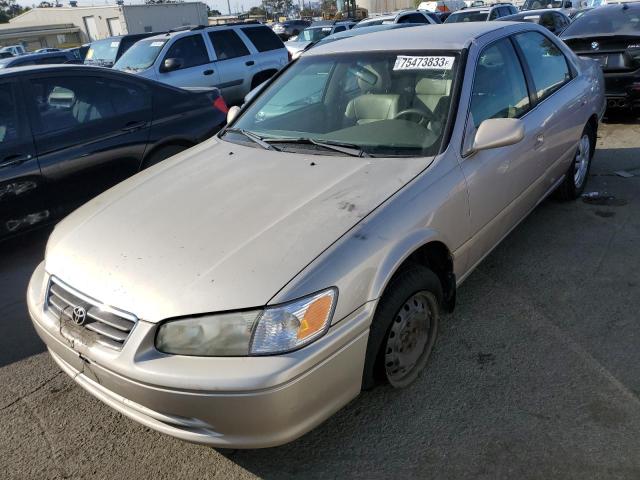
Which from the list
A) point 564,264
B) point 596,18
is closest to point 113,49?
point 596,18

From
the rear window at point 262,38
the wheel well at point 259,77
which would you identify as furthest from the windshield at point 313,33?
the wheel well at point 259,77

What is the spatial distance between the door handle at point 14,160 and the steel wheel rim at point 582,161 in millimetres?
4545

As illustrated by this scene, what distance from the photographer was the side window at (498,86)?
312 centimetres

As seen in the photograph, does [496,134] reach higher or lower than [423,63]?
lower

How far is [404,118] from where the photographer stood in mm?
3057

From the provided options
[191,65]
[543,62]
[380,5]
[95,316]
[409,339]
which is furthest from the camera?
[380,5]

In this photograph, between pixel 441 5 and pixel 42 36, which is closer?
pixel 441 5

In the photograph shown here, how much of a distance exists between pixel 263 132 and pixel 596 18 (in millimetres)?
6406

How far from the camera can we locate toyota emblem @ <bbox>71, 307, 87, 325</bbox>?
222 cm

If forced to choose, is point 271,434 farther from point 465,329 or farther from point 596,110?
point 596,110

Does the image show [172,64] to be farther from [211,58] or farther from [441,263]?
[441,263]

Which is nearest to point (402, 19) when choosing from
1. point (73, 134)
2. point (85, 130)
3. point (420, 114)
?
point (85, 130)

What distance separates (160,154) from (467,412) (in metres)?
3.87

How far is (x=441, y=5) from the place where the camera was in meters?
28.4
